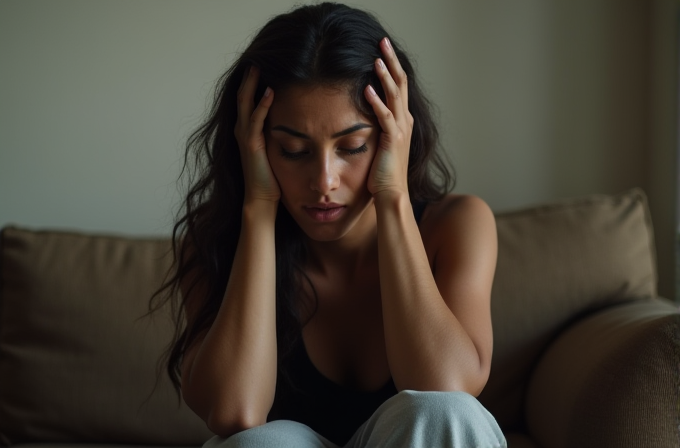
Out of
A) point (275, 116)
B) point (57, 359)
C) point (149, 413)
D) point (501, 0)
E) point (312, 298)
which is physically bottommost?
point (149, 413)

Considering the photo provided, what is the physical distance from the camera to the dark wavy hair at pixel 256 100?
1.25m

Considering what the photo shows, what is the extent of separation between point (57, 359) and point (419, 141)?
3.04 feet

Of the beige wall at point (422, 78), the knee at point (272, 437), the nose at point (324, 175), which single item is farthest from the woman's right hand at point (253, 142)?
the beige wall at point (422, 78)

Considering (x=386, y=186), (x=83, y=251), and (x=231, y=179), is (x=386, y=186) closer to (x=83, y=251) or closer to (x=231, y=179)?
(x=231, y=179)

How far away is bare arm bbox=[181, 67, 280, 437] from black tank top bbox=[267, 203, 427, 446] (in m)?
0.13

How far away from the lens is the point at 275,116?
126 centimetres

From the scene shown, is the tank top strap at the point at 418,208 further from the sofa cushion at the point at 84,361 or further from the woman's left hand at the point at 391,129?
the sofa cushion at the point at 84,361

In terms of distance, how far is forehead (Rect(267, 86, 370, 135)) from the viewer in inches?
47.4

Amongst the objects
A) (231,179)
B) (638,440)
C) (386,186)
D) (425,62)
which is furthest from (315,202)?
(425,62)

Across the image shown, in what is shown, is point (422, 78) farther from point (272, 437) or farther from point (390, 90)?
point (272, 437)

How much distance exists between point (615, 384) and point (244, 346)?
597 millimetres

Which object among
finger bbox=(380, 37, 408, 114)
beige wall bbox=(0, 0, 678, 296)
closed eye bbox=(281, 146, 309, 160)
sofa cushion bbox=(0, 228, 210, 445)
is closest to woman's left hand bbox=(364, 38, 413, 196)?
finger bbox=(380, 37, 408, 114)

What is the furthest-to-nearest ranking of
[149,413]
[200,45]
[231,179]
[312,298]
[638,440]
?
[200,45] → [149,413] → [312,298] → [231,179] → [638,440]

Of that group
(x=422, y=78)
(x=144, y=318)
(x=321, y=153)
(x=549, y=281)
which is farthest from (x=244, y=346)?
(x=422, y=78)
